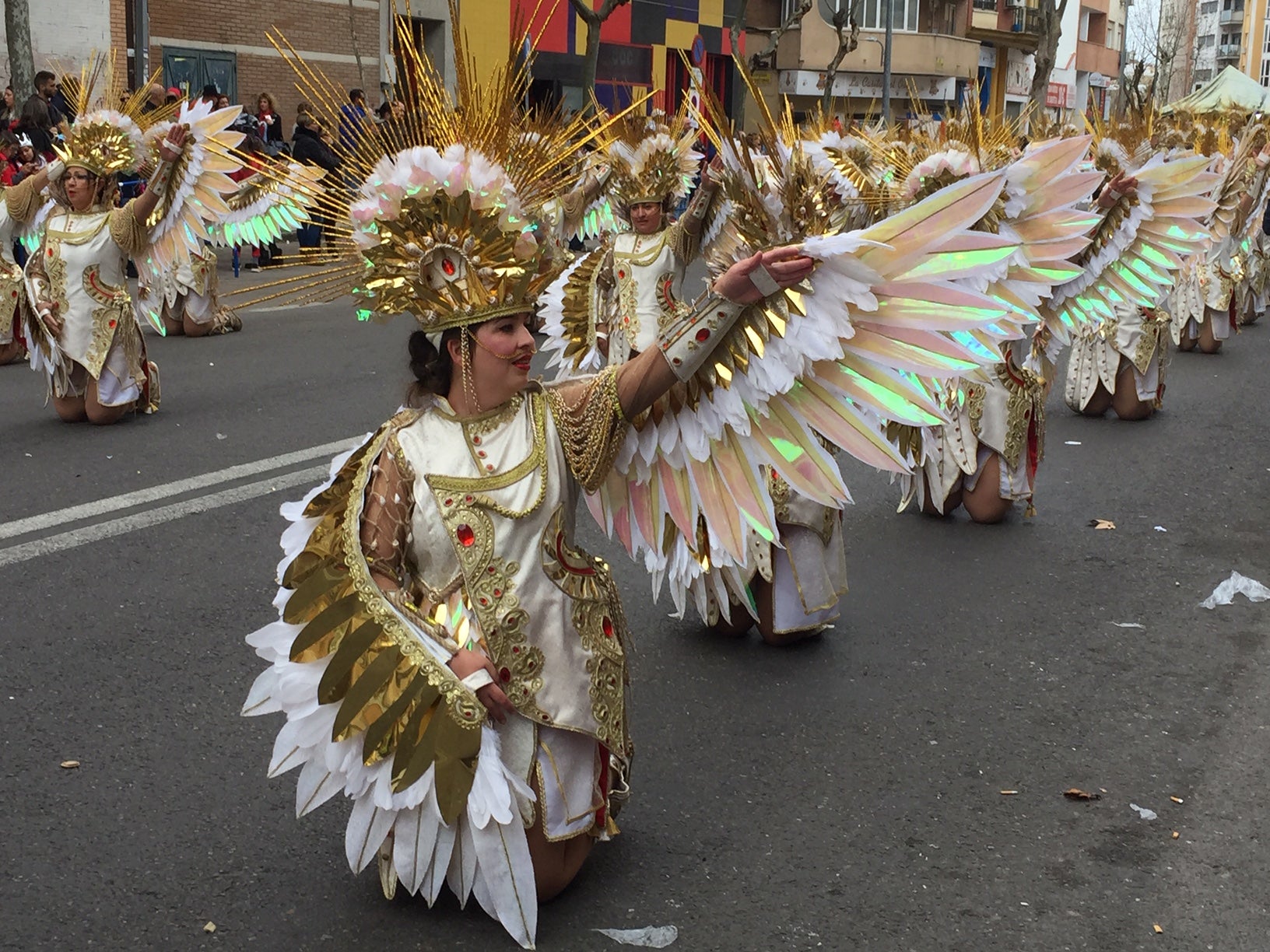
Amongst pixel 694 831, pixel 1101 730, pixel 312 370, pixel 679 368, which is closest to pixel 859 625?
pixel 1101 730

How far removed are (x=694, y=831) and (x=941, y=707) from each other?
114 centimetres

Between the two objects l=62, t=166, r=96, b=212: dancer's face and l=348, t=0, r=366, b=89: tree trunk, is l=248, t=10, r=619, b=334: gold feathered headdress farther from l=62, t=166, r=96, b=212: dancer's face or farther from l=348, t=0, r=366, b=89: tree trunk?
l=348, t=0, r=366, b=89: tree trunk

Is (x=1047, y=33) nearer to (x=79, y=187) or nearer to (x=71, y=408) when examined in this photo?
(x=79, y=187)

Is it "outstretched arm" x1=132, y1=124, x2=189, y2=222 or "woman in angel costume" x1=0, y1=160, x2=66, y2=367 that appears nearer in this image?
"outstretched arm" x1=132, y1=124, x2=189, y2=222

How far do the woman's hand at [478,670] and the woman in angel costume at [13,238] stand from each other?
20.2 feet

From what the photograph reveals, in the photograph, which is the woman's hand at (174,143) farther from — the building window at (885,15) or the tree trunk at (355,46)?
the building window at (885,15)

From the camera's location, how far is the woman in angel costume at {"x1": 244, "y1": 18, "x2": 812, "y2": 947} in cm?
295

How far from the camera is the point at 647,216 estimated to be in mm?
7559

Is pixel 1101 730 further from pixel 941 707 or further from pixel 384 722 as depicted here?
pixel 384 722

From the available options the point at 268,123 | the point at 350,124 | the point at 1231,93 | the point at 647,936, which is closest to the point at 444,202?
the point at 350,124

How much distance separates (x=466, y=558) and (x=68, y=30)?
59.8 ft

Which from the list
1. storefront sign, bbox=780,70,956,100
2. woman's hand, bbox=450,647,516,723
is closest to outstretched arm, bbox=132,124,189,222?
woman's hand, bbox=450,647,516,723

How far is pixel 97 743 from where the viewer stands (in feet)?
13.3

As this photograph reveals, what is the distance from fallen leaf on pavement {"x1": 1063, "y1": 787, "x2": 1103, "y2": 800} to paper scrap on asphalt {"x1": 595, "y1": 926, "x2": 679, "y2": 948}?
1.23 metres
